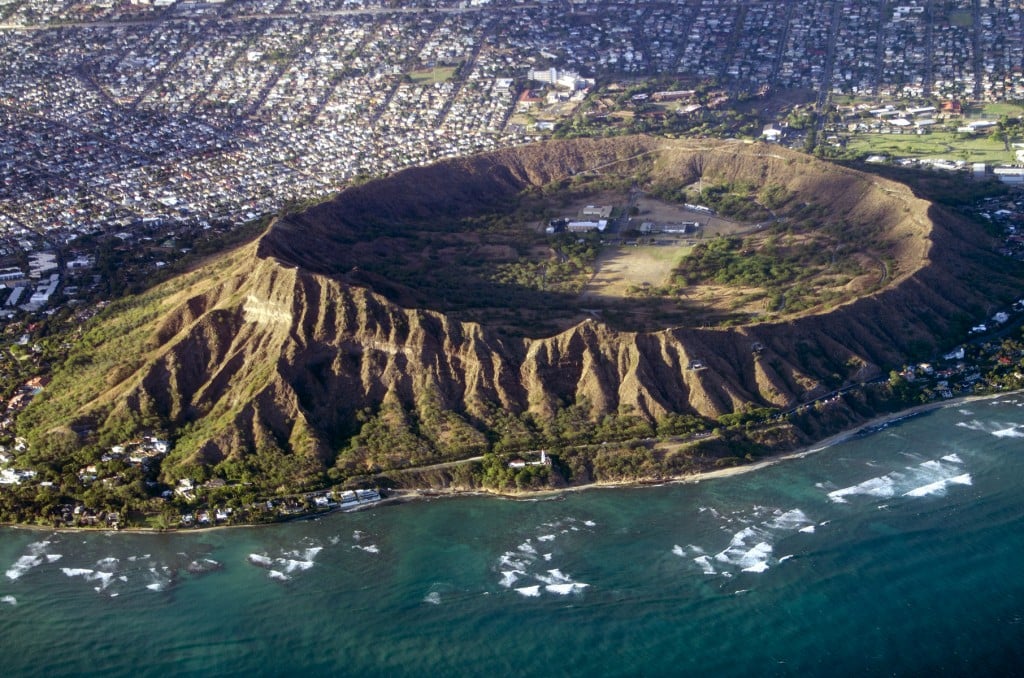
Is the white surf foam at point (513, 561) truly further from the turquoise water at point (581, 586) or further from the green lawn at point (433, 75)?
the green lawn at point (433, 75)

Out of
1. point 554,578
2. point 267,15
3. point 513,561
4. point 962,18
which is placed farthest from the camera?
point 267,15

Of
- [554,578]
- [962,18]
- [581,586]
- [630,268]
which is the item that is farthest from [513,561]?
[962,18]

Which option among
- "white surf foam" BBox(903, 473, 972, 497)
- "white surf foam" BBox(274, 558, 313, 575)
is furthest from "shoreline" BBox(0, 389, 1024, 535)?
"white surf foam" BBox(903, 473, 972, 497)

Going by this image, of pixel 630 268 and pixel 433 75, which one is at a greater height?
pixel 433 75

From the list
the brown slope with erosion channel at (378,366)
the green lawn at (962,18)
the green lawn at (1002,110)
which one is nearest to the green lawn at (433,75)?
the green lawn at (1002,110)

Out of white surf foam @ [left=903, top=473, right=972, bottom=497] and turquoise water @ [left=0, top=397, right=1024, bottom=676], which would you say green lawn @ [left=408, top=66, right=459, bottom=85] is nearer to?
turquoise water @ [left=0, top=397, right=1024, bottom=676]

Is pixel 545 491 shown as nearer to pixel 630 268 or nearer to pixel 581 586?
pixel 581 586
